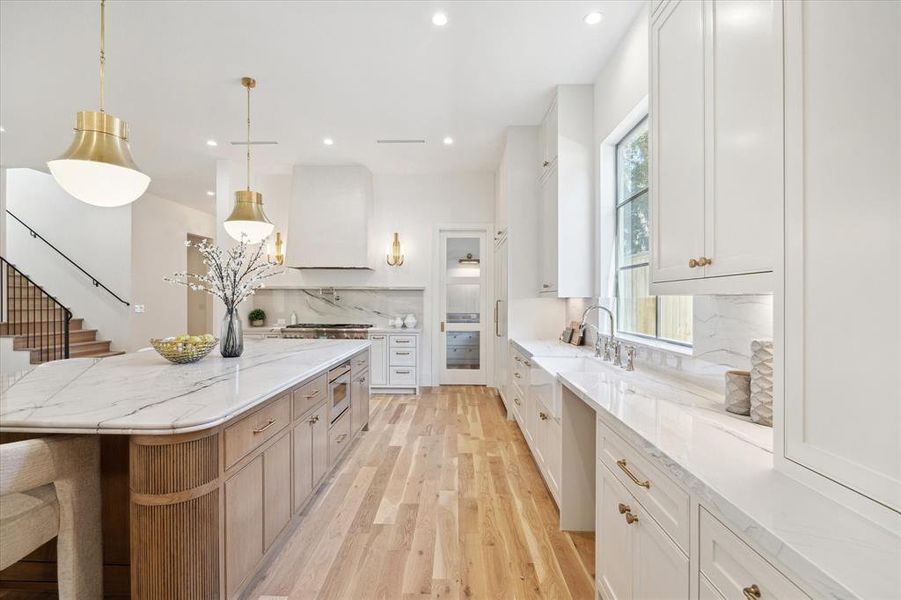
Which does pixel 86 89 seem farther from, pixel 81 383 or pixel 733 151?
pixel 733 151

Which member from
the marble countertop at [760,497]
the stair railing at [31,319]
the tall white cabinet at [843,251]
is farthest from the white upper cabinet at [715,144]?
the stair railing at [31,319]

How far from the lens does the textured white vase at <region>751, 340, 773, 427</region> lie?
4.26 feet

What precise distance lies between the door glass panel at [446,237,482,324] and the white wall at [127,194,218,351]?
497 cm

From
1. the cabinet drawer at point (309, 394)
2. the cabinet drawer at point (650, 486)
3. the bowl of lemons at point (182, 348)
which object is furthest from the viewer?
the bowl of lemons at point (182, 348)

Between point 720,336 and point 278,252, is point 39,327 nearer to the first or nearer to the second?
point 278,252

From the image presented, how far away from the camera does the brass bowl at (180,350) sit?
2188mm

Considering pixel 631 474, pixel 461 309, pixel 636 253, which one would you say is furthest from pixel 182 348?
pixel 461 309

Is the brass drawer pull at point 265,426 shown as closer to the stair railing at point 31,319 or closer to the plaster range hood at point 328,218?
the plaster range hood at point 328,218

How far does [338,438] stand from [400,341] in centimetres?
250

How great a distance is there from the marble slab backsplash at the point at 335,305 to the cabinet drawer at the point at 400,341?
0.56 meters

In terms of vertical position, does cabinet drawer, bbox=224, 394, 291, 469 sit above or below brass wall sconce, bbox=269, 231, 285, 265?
below

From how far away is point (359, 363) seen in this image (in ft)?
11.2

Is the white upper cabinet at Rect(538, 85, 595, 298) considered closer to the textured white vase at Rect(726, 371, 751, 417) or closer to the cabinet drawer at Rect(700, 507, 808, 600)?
the textured white vase at Rect(726, 371, 751, 417)

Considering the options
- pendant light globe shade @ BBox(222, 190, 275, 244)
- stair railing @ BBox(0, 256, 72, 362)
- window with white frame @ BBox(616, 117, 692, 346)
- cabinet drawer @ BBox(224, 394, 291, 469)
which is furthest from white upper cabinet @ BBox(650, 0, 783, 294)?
stair railing @ BBox(0, 256, 72, 362)
